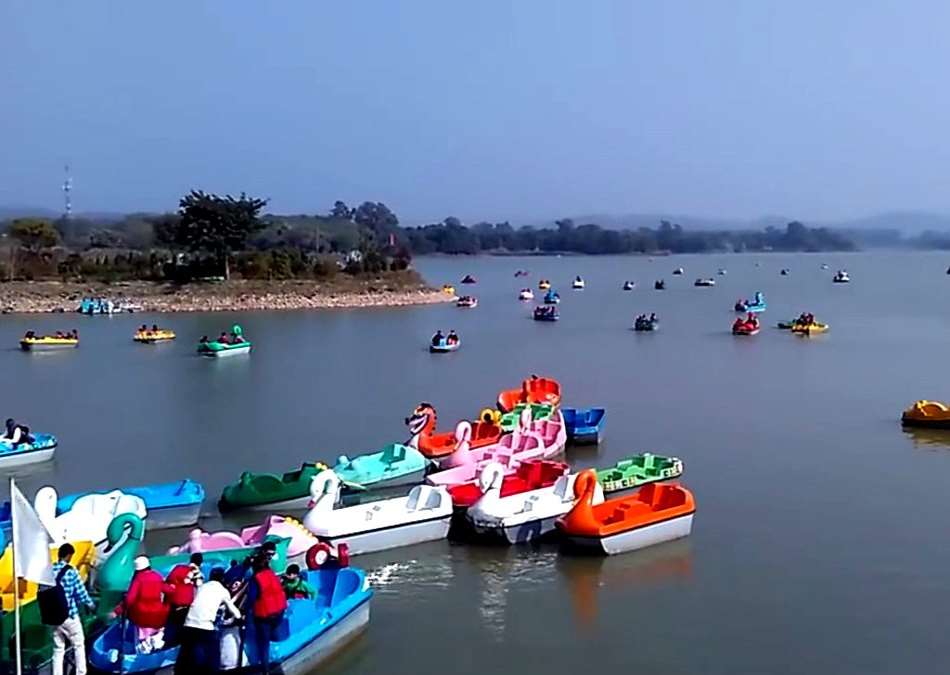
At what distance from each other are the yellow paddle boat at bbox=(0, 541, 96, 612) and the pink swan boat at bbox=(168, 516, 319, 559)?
871mm

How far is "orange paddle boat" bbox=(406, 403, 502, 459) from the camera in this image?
1897 centimetres

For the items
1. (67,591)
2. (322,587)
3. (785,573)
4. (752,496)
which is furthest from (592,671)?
(752,496)

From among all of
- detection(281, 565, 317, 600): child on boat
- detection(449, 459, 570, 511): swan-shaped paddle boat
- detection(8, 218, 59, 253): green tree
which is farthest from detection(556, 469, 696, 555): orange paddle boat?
detection(8, 218, 59, 253): green tree

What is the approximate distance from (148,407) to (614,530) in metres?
15.7

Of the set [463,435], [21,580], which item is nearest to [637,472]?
[463,435]

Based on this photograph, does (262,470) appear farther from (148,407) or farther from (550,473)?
(148,407)

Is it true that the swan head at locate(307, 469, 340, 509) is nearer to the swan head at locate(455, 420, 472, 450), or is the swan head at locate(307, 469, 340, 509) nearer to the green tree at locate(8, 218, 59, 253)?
the swan head at locate(455, 420, 472, 450)

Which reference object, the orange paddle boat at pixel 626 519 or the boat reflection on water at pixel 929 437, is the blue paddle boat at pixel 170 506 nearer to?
the orange paddle boat at pixel 626 519

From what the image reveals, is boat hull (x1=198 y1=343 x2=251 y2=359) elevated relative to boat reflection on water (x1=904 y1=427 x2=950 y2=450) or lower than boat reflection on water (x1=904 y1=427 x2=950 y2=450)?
elevated

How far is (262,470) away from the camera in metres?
19.4

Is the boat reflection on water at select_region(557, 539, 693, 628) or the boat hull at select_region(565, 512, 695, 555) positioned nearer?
the boat reflection on water at select_region(557, 539, 693, 628)

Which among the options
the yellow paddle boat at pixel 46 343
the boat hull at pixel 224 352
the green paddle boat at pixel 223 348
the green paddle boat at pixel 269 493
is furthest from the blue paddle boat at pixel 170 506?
the yellow paddle boat at pixel 46 343

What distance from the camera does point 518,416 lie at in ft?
66.1

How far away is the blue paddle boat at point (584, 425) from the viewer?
21.5 metres
